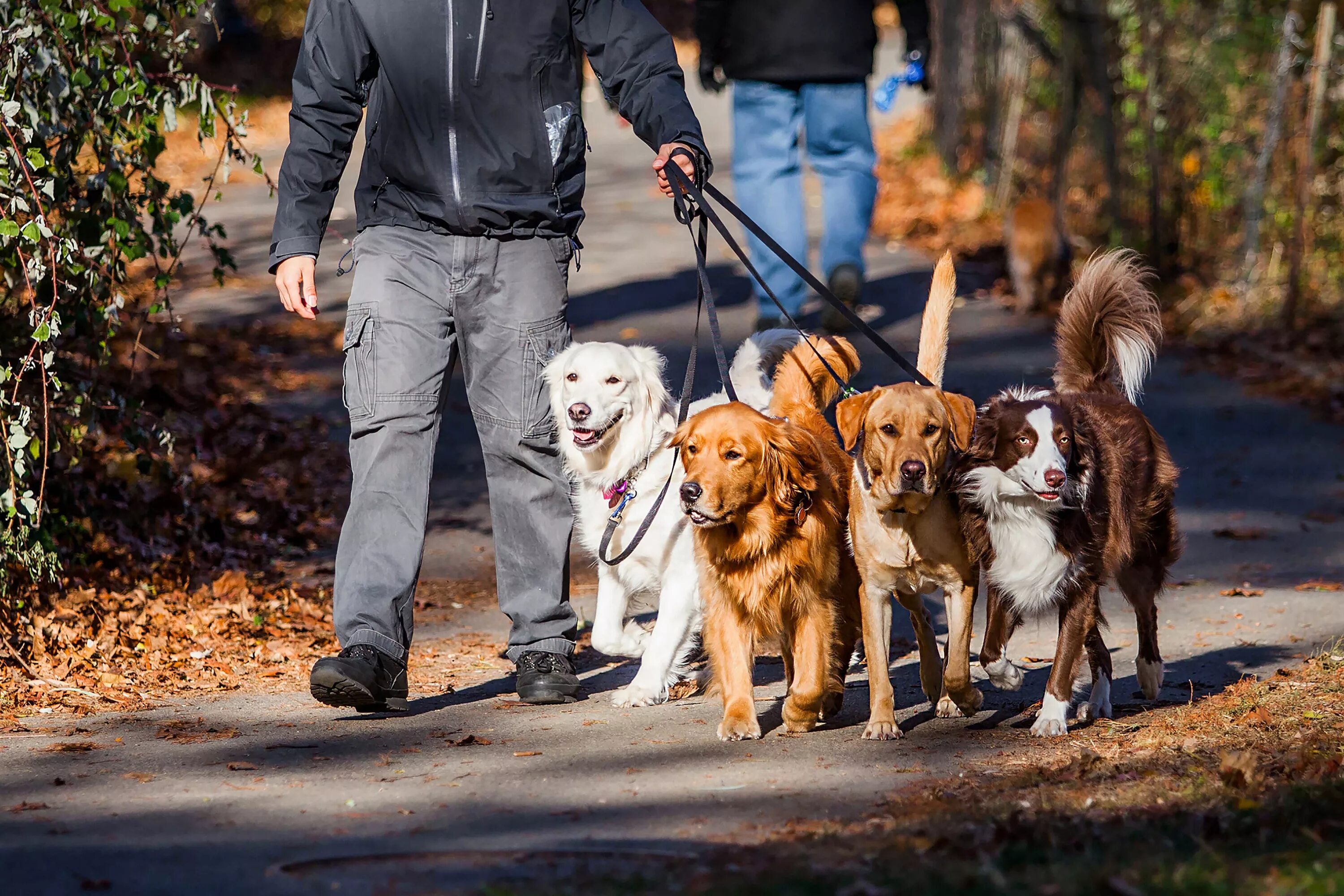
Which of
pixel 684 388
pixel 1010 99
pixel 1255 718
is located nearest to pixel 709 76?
pixel 684 388

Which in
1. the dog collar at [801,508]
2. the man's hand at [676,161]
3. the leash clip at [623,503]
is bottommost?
the leash clip at [623,503]

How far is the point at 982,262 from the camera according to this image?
14.0m

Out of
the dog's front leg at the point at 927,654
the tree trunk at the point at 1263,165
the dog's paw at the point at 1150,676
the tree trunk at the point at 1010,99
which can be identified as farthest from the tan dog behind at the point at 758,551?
the tree trunk at the point at 1010,99

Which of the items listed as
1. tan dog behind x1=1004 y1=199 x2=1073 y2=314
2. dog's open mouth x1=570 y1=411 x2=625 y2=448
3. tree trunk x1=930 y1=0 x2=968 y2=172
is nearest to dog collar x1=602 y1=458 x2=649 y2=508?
dog's open mouth x1=570 y1=411 x2=625 y2=448

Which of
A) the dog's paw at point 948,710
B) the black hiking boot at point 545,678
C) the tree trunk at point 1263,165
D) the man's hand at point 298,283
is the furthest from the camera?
the tree trunk at point 1263,165

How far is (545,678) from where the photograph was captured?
5184 millimetres

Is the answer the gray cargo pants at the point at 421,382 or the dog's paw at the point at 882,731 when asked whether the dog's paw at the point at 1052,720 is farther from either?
the gray cargo pants at the point at 421,382

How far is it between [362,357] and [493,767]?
1489mm

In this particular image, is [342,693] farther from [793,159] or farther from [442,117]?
[793,159]

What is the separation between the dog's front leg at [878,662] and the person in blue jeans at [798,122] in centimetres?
464

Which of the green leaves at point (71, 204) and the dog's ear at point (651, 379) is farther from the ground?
the green leaves at point (71, 204)

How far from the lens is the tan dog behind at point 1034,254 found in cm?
1184

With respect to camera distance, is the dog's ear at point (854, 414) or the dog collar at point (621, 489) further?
the dog collar at point (621, 489)

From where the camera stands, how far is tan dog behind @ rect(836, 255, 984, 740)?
14.9 feet
